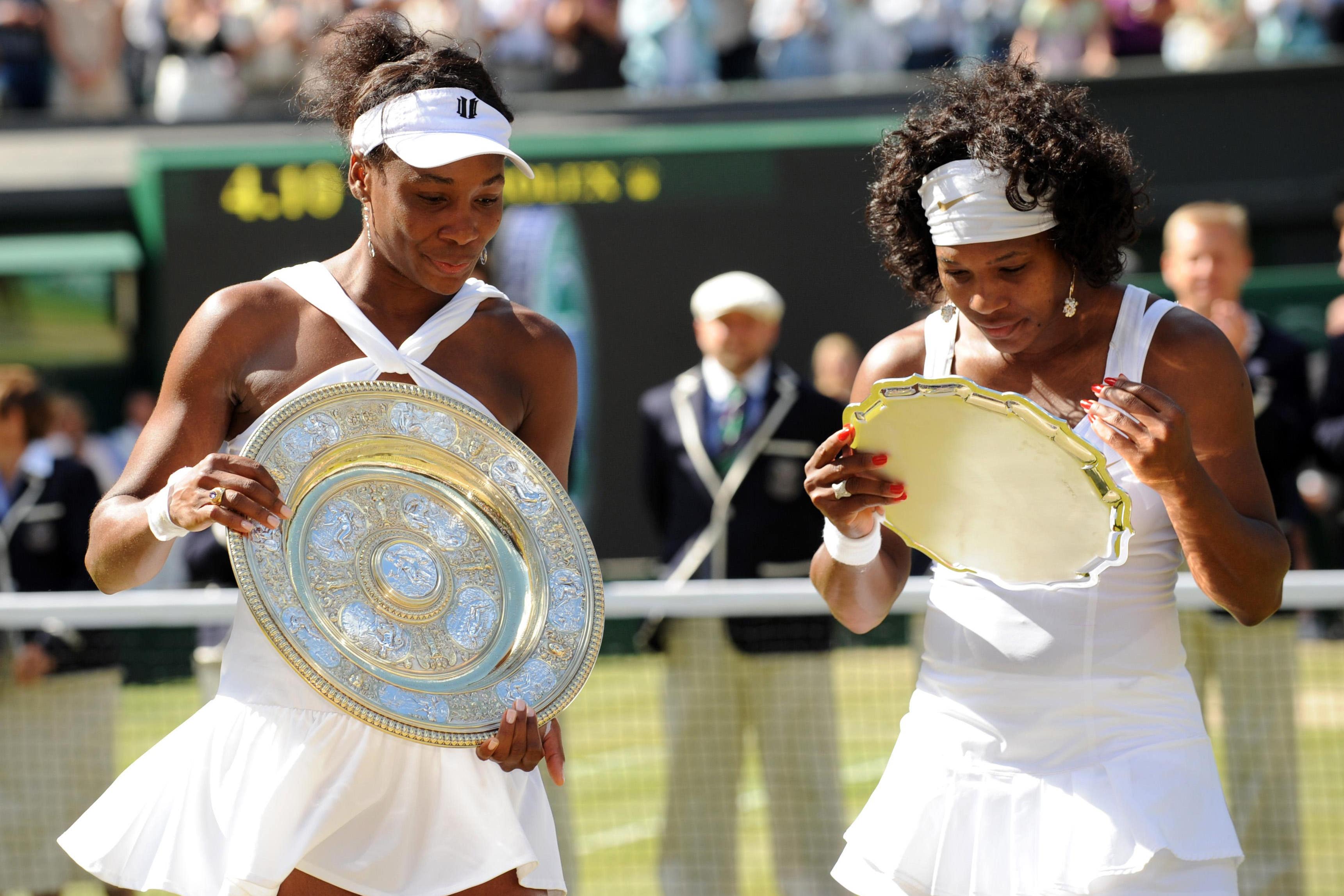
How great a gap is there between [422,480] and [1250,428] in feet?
4.72

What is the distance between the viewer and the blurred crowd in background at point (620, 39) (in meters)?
13.2

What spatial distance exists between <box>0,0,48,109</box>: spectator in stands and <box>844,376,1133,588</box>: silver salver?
13.5 metres

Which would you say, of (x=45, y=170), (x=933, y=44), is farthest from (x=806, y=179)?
(x=45, y=170)

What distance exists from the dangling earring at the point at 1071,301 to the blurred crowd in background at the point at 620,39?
9889mm

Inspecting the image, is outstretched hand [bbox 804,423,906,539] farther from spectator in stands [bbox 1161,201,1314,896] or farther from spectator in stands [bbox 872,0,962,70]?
spectator in stands [bbox 872,0,962,70]

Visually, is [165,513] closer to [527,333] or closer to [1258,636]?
[527,333]

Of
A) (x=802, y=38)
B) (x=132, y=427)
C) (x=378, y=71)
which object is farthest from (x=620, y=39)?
→ (x=378, y=71)

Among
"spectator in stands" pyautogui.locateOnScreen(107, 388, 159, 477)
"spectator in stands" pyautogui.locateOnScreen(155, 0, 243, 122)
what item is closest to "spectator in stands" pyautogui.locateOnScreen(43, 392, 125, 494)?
"spectator in stands" pyautogui.locateOnScreen(107, 388, 159, 477)

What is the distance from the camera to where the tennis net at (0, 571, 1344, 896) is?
5246 mm

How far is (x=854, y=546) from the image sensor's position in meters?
3.10

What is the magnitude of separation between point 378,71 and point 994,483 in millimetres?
1324

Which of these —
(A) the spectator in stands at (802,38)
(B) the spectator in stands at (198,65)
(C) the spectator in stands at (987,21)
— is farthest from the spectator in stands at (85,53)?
(C) the spectator in stands at (987,21)

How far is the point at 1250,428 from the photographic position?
2.97m

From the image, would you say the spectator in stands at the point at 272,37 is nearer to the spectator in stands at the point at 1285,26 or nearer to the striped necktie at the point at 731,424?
the spectator in stands at the point at 1285,26
